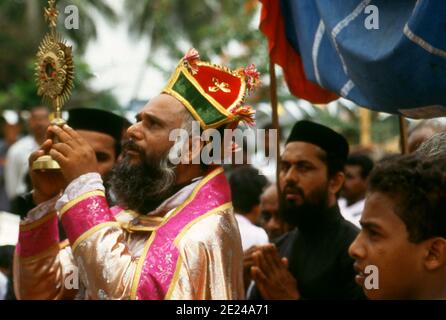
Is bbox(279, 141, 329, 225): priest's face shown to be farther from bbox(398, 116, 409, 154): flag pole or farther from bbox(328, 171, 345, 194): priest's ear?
bbox(398, 116, 409, 154): flag pole

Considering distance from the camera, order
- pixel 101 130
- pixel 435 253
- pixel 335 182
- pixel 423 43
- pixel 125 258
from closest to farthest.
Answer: pixel 435 253 < pixel 423 43 < pixel 125 258 < pixel 101 130 < pixel 335 182

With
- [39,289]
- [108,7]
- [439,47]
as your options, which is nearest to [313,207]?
[39,289]

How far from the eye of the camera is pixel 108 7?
41344 mm

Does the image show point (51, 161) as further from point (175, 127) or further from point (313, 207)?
point (313, 207)

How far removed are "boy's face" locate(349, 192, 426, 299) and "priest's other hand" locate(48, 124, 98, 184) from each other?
4.19ft

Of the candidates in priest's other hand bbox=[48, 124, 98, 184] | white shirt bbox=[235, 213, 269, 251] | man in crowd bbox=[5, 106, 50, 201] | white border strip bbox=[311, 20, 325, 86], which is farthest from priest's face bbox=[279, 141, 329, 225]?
man in crowd bbox=[5, 106, 50, 201]

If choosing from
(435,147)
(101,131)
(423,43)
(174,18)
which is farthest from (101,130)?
(174,18)

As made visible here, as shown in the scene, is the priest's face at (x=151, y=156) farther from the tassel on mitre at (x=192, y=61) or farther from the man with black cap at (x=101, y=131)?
the man with black cap at (x=101, y=131)

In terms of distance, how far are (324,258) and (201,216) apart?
4.51 ft

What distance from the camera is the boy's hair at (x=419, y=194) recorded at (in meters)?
3.38

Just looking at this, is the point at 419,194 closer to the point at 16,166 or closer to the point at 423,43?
the point at 423,43

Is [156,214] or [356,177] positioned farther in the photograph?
[356,177]

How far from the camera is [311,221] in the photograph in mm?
5793

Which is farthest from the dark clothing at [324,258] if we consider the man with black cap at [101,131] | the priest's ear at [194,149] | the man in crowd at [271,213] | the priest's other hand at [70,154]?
the priest's other hand at [70,154]
